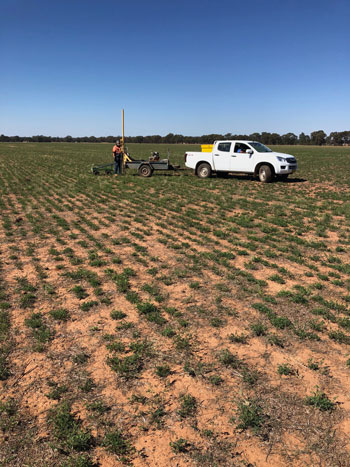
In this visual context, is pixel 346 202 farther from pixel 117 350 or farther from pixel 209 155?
pixel 117 350

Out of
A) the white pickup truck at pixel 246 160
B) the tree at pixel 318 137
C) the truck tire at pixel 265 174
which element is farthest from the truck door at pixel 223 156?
the tree at pixel 318 137

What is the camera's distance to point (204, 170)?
56.8ft

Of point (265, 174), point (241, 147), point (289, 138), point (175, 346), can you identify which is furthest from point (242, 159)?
point (289, 138)

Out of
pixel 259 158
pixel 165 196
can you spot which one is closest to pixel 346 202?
pixel 259 158

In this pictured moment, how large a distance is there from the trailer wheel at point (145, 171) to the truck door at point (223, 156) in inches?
146

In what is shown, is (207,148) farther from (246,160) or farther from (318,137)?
(318,137)

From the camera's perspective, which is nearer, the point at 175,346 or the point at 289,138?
the point at 175,346

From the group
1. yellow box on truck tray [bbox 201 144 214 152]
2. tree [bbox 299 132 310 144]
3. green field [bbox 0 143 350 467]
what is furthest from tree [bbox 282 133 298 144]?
green field [bbox 0 143 350 467]

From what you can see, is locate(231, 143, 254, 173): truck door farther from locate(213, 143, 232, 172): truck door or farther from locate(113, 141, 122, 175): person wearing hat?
locate(113, 141, 122, 175): person wearing hat

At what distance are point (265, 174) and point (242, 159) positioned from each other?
141cm

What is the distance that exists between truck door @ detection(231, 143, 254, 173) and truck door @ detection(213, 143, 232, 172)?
11.2 inches

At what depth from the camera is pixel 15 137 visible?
6619 inches

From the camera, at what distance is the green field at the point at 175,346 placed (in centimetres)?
260

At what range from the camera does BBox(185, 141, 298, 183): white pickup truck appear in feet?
50.3
